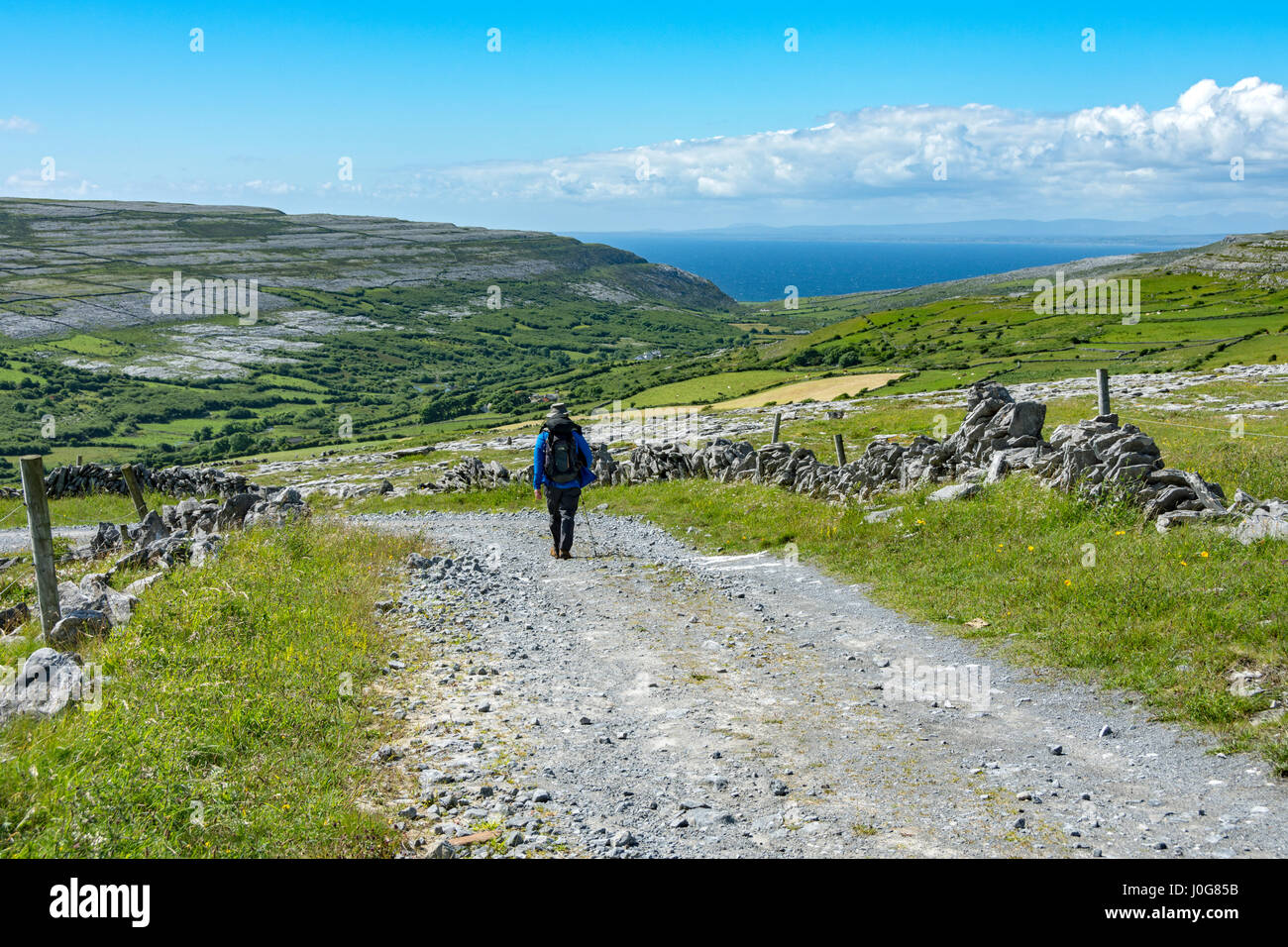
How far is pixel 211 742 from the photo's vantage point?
811cm

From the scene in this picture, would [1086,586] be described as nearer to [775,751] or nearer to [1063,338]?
[775,751]

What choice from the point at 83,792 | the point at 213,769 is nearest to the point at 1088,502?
the point at 213,769

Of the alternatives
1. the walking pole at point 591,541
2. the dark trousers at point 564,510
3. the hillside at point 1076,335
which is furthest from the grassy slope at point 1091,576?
the hillside at point 1076,335

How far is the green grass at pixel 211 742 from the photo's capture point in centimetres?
652

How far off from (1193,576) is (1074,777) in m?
5.11

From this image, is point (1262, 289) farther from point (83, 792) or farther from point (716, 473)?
point (83, 792)

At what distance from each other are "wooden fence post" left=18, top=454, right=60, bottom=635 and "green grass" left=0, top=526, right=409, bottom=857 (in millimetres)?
1068

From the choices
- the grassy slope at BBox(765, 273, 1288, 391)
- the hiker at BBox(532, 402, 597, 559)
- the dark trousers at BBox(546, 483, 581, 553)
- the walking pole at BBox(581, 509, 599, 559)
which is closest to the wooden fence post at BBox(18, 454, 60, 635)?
the hiker at BBox(532, 402, 597, 559)

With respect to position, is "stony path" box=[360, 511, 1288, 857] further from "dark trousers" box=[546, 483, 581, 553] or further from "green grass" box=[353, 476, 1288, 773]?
"dark trousers" box=[546, 483, 581, 553]

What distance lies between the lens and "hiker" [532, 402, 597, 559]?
19.5m

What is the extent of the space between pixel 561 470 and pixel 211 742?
1191 centimetres

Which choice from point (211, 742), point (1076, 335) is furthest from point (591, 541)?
point (1076, 335)

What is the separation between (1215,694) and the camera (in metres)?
8.52

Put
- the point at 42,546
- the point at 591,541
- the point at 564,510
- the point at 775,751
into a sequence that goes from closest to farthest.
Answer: the point at 775,751
the point at 42,546
the point at 564,510
the point at 591,541
